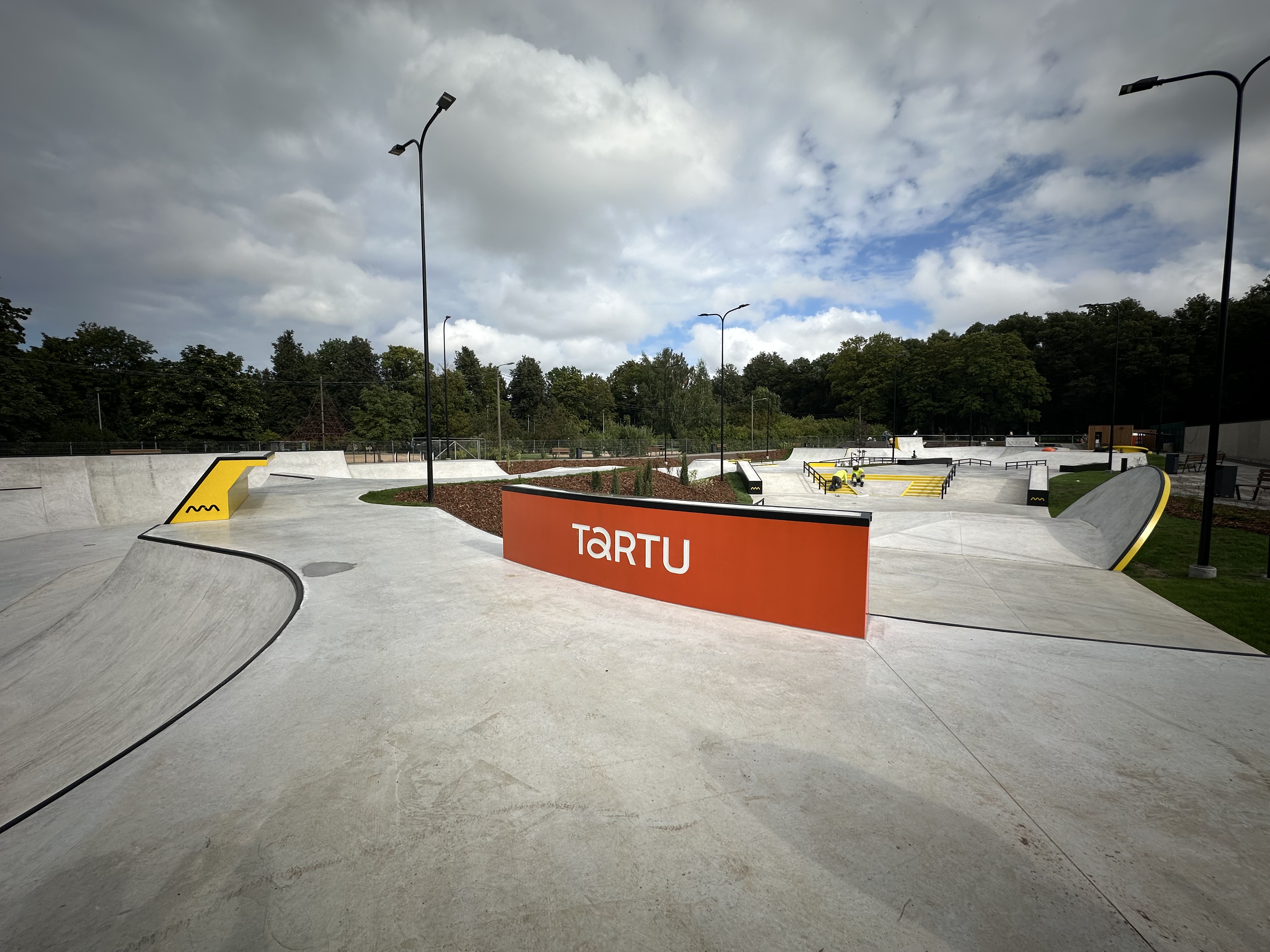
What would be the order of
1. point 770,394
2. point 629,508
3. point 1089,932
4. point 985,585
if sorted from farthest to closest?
1. point 770,394
2. point 985,585
3. point 629,508
4. point 1089,932

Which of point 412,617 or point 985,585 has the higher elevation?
point 412,617

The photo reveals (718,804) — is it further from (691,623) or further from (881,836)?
(691,623)

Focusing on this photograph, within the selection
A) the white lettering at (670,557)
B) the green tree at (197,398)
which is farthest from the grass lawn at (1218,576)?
the green tree at (197,398)

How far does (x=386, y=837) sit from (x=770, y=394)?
92957mm

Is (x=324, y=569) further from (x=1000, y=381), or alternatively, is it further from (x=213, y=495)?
(x=1000, y=381)

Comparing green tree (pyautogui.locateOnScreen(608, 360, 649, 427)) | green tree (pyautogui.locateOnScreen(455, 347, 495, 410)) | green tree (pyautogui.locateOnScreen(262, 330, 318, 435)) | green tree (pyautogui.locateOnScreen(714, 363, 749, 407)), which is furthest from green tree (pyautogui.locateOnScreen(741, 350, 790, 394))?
green tree (pyautogui.locateOnScreen(262, 330, 318, 435))

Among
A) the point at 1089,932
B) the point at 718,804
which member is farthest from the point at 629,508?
the point at 1089,932

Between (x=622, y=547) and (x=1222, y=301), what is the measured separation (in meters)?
12.7

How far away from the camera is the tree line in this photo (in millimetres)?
45750

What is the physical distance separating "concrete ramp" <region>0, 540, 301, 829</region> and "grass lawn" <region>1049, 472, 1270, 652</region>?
12.3 metres

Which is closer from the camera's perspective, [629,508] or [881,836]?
[881,836]

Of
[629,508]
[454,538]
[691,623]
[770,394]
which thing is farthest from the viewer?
[770,394]

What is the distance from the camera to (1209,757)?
129 inches

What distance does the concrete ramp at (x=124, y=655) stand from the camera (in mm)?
4758
